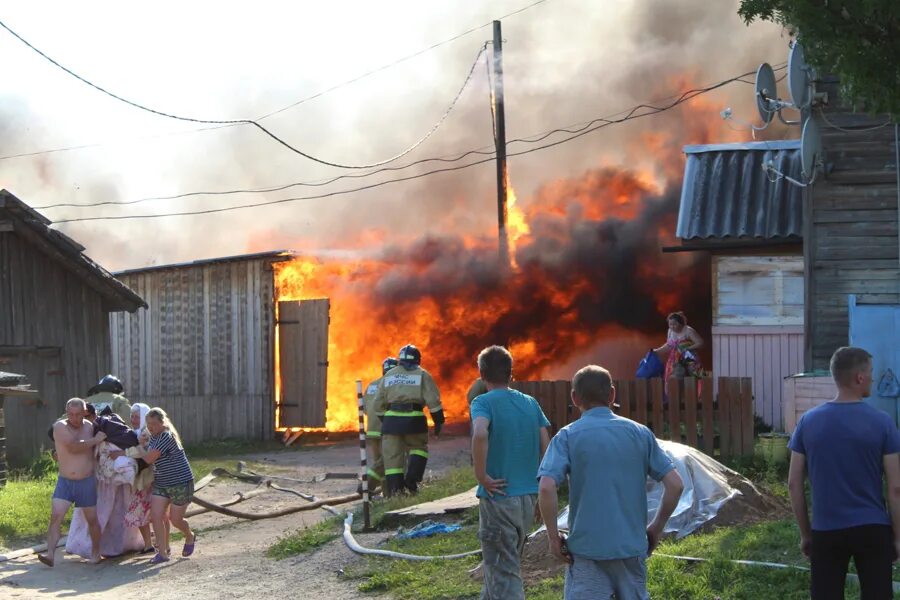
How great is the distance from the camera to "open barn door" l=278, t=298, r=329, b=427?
75.1 feet

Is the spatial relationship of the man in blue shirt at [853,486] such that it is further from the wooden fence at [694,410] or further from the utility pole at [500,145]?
the utility pole at [500,145]

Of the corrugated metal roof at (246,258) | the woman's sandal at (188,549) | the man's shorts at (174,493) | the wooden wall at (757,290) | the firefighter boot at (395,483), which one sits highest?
the corrugated metal roof at (246,258)

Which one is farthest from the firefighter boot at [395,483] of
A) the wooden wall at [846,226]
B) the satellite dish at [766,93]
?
the satellite dish at [766,93]

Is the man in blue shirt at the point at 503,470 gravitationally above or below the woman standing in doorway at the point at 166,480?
above

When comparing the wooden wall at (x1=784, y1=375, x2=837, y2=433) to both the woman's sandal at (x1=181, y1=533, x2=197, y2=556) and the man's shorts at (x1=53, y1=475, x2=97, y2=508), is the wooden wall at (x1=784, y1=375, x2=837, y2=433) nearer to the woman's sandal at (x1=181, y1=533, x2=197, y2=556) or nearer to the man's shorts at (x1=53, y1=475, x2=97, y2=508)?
the woman's sandal at (x1=181, y1=533, x2=197, y2=556)

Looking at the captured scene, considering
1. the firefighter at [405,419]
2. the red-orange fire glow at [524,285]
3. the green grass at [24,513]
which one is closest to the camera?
the green grass at [24,513]

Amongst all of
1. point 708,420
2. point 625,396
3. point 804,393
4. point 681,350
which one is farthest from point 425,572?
point 681,350

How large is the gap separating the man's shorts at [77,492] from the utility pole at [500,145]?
42.0 ft

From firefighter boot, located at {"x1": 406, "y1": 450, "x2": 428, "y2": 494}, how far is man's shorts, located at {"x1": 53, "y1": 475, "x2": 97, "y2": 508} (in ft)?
12.7

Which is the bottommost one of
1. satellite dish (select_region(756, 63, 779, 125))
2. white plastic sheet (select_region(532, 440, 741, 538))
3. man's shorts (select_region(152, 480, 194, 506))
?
man's shorts (select_region(152, 480, 194, 506))

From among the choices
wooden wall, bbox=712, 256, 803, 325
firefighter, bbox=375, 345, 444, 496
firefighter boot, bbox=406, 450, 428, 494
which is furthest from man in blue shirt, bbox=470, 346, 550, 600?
wooden wall, bbox=712, 256, 803, 325

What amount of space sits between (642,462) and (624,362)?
→ 16.4m

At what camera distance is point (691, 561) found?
25.9 feet

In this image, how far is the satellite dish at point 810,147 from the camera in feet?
42.4
